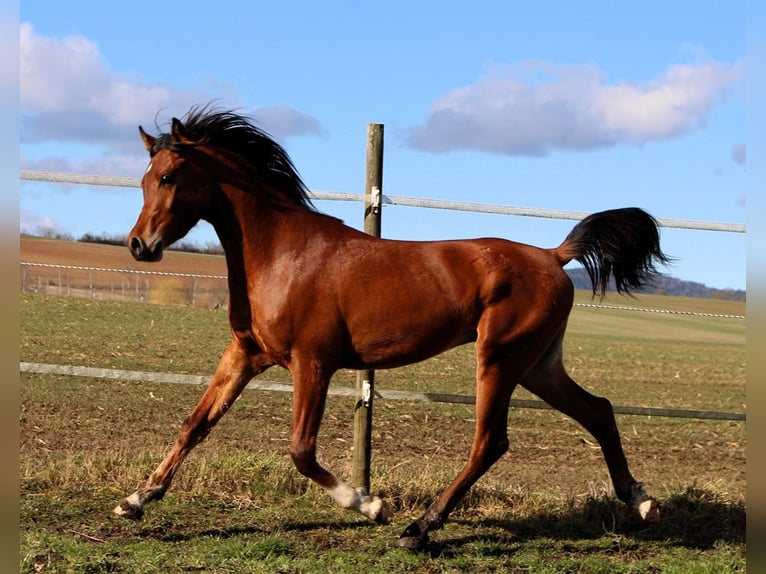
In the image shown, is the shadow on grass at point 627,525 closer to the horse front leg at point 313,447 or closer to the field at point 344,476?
the field at point 344,476

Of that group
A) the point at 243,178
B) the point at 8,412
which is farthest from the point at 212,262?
the point at 8,412

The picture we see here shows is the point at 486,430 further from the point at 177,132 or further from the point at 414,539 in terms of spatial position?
the point at 177,132

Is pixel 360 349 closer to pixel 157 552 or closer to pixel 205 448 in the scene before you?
pixel 157 552

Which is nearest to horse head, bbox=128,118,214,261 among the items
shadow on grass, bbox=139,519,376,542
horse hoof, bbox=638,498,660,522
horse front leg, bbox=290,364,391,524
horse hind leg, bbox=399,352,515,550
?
horse front leg, bbox=290,364,391,524

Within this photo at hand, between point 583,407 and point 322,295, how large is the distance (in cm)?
188

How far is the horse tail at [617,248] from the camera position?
223 inches

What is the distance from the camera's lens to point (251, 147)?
5500mm

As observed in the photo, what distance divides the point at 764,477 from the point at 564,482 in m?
5.68

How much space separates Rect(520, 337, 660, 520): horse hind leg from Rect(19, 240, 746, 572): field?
257mm

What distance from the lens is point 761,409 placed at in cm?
229

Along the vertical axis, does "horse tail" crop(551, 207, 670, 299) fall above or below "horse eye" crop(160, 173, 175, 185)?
below

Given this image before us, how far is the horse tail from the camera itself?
568cm

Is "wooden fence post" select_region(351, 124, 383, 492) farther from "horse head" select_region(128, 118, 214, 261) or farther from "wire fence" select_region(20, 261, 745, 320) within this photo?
"wire fence" select_region(20, 261, 745, 320)

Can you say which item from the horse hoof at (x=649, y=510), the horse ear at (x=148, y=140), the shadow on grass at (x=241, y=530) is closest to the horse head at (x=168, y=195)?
the horse ear at (x=148, y=140)
